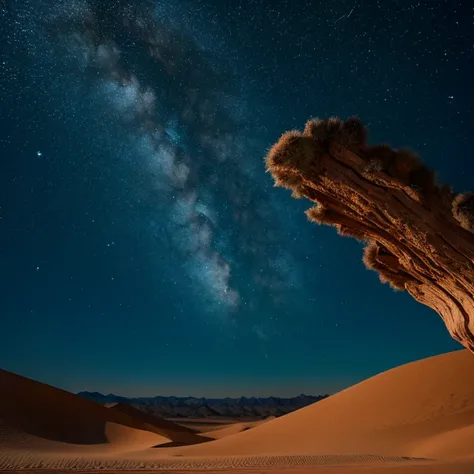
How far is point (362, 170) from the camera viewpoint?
637 cm

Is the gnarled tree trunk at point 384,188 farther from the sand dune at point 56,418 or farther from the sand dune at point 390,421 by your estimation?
the sand dune at point 56,418

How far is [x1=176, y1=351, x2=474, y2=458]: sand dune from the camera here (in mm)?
18109

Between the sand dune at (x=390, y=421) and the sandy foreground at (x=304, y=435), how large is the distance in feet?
0.17

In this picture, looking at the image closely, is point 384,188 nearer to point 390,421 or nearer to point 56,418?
point 390,421

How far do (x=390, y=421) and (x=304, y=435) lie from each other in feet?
13.9

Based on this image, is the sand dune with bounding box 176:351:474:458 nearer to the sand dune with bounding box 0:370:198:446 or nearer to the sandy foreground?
the sandy foreground

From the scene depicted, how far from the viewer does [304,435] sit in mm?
22688

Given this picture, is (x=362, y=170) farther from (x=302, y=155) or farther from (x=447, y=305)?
(x=447, y=305)

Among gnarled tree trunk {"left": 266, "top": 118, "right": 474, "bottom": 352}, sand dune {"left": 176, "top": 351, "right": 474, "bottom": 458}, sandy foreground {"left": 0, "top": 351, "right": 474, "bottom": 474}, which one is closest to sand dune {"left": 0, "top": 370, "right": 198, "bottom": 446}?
sandy foreground {"left": 0, "top": 351, "right": 474, "bottom": 474}

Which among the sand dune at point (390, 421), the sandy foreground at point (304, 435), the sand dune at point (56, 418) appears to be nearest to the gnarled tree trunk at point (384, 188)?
the sandy foreground at point (304, 435)

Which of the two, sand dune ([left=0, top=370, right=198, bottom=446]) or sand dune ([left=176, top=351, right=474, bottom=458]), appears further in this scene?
sand dune ([left=0, top=370, right=198, bottom=446])

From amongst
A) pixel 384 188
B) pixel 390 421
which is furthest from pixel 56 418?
pixel 384 188

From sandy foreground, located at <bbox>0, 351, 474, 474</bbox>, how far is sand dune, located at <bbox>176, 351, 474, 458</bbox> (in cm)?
5

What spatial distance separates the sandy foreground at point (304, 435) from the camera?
14891 millimetres
